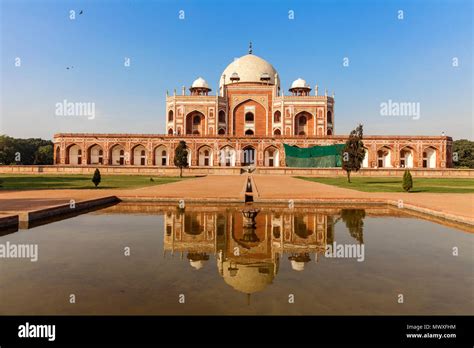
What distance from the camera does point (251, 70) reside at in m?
48.1

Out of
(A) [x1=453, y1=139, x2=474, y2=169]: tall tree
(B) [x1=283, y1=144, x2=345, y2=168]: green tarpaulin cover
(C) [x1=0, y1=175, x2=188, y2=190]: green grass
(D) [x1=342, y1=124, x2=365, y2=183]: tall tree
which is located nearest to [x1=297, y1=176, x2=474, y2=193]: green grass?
(D) [x1=342, y1=124, x2=365, y2=183]: tall tree

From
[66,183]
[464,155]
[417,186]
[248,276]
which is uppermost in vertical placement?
[464,155]

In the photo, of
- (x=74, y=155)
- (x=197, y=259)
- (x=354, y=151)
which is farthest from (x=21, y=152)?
(x=197, y=259)

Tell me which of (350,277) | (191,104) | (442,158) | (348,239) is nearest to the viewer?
(350,277)

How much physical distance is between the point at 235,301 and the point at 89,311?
1.42 m

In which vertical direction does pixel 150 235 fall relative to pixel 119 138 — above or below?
below

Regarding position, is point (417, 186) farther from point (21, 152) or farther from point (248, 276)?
point (21, 152)

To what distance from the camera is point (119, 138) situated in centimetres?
3819

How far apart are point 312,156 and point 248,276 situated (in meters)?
33.3

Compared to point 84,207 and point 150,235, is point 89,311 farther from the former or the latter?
point 84,207

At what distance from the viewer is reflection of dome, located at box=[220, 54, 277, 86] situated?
47750mm

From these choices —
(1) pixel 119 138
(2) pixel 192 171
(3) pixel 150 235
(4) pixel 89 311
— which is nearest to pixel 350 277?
(4) pixel 89 311

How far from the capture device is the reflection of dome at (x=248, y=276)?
4.11 m
